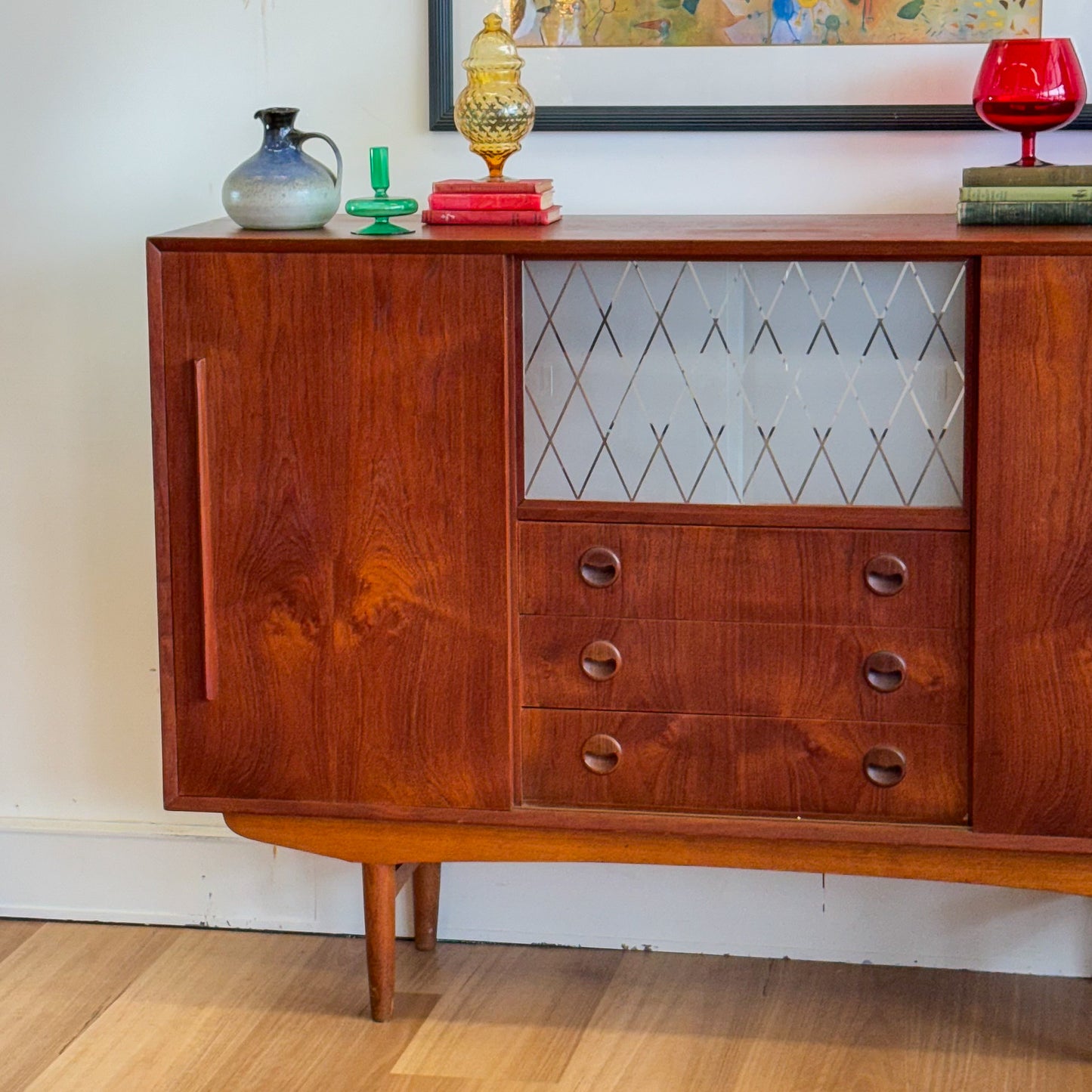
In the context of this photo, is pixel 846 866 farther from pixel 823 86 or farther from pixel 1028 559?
pixel 823 86

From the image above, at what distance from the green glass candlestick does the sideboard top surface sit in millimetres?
28

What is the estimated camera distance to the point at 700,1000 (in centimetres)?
209

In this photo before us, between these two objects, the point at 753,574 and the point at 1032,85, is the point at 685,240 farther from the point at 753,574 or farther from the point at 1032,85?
the point at 1032,85

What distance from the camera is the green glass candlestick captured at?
1.83 metres

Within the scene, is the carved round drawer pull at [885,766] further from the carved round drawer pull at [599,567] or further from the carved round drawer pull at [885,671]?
the carved round drawer pull at [599,567]

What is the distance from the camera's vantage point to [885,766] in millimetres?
1771

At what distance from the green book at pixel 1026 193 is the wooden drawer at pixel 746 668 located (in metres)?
0.49

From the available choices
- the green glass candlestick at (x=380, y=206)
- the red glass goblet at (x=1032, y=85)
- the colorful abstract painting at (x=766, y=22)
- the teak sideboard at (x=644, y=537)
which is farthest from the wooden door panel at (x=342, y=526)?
the red glass goblet at (x=1032, y=85)

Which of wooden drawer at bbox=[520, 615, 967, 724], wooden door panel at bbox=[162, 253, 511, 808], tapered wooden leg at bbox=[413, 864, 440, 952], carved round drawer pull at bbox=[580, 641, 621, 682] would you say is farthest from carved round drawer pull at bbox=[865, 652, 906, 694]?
tapered wooden leg at bbox=[413, 864, 440, 952]

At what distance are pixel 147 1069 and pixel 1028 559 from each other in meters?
1.20

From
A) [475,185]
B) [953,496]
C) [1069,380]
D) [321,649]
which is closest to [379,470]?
[321,649]

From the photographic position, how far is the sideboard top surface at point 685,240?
5.35 ft

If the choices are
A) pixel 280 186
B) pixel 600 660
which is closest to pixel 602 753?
pixel 600 660

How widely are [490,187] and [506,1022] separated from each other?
1055 millimetres
